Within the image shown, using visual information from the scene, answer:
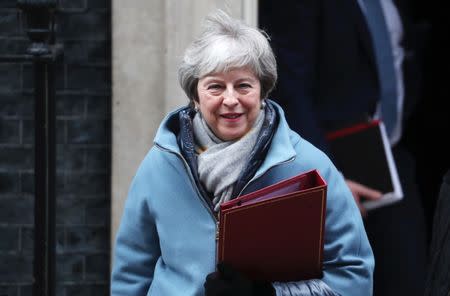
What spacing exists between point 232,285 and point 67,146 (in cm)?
236

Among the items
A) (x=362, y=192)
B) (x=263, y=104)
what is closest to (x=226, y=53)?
(x=263, y=104)

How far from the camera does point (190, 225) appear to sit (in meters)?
4.26

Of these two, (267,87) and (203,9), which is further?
(203,9)

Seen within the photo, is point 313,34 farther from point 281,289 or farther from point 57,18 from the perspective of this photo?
point 281,289

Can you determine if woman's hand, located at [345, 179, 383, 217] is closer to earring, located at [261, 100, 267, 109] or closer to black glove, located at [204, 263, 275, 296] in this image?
earring, located at [261, 100, 267, 109]

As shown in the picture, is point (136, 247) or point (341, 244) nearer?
point (341, 244)

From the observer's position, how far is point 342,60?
6070 mm

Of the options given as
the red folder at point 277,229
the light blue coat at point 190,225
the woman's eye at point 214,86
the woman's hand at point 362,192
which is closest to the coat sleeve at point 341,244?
the light blue coat at point 190,225

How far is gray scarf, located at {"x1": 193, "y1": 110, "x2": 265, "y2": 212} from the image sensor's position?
421 centimetres

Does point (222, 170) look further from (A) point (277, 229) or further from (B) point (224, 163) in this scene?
(A) point (277, 229)

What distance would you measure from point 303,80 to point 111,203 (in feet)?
3.33

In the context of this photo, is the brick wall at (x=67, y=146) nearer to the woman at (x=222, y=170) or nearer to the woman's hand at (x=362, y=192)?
the woman's hand at (x=362, y=192)

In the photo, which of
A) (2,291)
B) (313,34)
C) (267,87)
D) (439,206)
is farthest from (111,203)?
(439,206)

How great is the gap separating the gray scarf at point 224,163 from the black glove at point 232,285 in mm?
263
